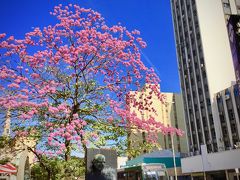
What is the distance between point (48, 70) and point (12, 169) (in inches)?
240

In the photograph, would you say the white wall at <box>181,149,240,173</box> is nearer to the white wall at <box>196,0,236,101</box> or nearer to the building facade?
the building facade

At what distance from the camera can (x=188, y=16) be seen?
6725 centimetres

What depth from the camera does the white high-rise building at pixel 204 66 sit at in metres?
55.8

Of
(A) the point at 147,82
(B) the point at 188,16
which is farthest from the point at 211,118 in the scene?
(A) the point at 147,82

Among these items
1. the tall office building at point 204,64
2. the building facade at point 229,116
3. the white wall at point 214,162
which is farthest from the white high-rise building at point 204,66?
the white wall at point 214,162

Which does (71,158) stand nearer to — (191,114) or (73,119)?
(73,119)

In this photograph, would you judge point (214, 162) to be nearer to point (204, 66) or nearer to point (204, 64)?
point (204, 66)

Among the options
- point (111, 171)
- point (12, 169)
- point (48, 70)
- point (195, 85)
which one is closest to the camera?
point (111, 171)

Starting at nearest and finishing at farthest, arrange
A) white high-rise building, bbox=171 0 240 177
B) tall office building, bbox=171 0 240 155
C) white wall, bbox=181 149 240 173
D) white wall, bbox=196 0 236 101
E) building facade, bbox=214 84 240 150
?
white wall, bbox=181 149 240 173
building facade, bbox=214 84 240 150
white high-rise building, bbox=171 0 240 177
tall office building, bbox=171 0 240 155
white wall, bbox=196 0 236 101

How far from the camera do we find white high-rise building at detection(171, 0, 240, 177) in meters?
55.8

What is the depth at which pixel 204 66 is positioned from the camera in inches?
2336

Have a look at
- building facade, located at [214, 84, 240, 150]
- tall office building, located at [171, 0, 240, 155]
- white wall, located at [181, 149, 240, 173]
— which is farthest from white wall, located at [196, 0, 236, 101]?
white wall, located at [181, 149, 240, 173]

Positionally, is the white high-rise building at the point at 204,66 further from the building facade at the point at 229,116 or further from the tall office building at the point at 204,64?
the building facade at the point at 229,116

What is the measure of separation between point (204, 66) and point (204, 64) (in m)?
0.41
